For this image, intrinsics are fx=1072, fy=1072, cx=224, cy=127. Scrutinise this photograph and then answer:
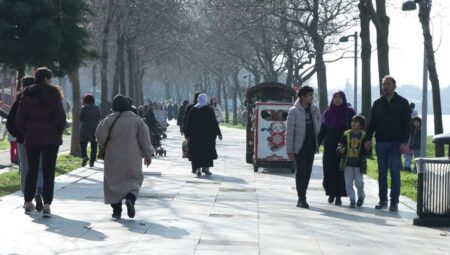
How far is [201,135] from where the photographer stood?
21.7 metres

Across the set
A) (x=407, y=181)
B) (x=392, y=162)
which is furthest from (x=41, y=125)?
A: (x=407, y=181)

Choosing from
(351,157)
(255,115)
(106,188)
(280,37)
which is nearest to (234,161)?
(255,115)

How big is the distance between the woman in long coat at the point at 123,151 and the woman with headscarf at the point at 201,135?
806 cm

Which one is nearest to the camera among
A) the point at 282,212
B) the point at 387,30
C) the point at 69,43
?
the point at 282,212

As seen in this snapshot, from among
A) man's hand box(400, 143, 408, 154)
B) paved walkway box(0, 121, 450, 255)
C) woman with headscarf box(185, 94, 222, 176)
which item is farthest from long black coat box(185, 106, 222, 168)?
man's hand box(400, 143, 408, 154)

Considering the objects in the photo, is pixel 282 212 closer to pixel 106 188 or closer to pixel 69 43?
pixel 106 188

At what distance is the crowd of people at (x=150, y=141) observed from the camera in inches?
515

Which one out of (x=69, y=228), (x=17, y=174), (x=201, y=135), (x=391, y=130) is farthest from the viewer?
(x=201, y=135)

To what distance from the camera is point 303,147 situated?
15.3 meters

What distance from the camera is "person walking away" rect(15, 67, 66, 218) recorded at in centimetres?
1300

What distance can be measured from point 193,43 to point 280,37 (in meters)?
12.5

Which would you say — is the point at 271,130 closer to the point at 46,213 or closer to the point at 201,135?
the point at 201,135

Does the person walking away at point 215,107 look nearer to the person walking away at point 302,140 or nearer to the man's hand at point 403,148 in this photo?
the person walking away at point 302,140

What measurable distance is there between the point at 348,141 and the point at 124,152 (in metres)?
3.63
